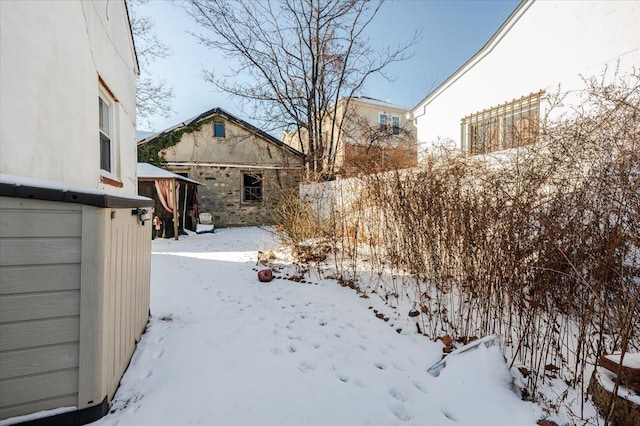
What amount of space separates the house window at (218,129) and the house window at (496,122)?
9.81 m

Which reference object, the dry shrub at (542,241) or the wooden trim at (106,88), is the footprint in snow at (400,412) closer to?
the dry shrub at (542,241)

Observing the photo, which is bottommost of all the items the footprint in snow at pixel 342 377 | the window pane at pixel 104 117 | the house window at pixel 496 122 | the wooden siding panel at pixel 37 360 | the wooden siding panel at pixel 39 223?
the footprint in snow at pixel 342 377

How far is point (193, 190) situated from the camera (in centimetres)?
1141

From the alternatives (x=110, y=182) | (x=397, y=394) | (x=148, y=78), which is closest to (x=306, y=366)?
(x=397, y=394)

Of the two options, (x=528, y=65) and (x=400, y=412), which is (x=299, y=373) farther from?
(x=528, y=65)

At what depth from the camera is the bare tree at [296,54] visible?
11180mm

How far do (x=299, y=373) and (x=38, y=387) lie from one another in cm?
145

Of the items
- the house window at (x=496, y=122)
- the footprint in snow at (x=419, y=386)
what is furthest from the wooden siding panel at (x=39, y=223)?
the house window at (x=496, y=122)

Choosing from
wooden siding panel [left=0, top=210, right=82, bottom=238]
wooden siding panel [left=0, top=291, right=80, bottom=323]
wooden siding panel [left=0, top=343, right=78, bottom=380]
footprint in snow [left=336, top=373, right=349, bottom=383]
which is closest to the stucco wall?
wooden siding panel [left=0, top=210, right=82, bottom=238]

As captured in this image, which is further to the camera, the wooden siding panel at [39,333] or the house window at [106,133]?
the house window at [106,133]

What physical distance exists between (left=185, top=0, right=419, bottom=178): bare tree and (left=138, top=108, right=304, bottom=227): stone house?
1.23 m

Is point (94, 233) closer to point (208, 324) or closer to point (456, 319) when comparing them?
point (208, 324)

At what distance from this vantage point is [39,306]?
4.64 ft

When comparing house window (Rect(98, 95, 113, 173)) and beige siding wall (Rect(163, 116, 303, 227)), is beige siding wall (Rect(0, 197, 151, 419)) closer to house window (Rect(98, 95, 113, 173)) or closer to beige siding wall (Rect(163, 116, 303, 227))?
house window (Rect(98, 95, 113, 173))
